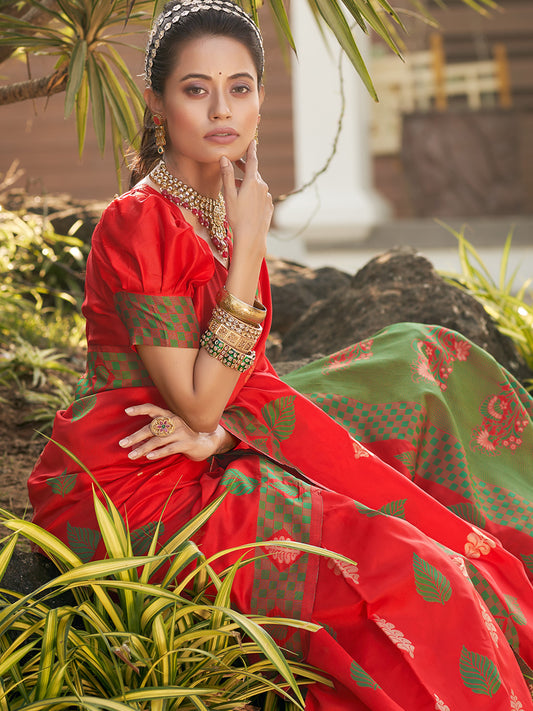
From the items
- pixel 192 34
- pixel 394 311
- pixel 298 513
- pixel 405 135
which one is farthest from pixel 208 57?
pixel 405 135

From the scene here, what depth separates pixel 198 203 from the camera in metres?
1.61

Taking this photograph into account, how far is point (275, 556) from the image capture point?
56.8 inches

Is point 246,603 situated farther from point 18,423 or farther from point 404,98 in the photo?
point 404,98

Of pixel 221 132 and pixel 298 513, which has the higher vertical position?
pixel 221 132

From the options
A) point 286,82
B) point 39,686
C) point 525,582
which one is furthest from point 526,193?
point 39,686

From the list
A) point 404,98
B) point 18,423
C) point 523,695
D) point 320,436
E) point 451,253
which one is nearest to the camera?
point 523,695

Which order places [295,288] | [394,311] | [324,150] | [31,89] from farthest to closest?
[324,150]
[295,288]
[394,311]
[31,89]

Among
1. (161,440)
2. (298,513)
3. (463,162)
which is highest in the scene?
(161,440)

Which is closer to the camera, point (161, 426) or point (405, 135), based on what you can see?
point (161, 426)

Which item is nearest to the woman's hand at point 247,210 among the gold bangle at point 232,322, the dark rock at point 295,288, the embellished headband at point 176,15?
the gold bangle at point 232,322

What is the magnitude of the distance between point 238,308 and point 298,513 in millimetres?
355

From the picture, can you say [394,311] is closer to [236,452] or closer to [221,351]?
[236,452]

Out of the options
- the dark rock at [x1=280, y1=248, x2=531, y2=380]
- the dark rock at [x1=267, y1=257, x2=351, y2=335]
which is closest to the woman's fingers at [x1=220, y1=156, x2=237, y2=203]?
the dark rock at [x1=280, y1=248, x2=531, y2=380]

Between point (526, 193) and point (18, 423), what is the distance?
21.5 feet
